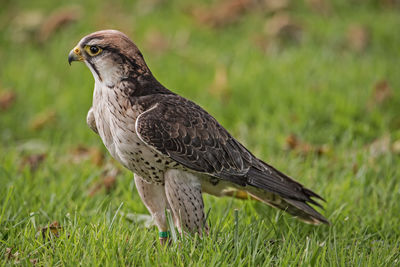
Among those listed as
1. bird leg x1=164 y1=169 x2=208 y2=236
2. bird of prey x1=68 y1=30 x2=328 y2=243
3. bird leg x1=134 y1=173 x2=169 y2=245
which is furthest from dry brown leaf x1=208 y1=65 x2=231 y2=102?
bird leg x1=164 y1=169 x2=208 y2=236

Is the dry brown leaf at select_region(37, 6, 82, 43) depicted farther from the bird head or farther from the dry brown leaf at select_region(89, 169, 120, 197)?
the bird head

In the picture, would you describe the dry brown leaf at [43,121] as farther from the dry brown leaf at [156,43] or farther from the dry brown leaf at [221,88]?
the dry brown leaf at [156,43]

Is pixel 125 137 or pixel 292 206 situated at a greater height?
pixel 125 137

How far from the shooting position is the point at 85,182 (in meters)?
5.06

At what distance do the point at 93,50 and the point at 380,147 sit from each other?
131 inches

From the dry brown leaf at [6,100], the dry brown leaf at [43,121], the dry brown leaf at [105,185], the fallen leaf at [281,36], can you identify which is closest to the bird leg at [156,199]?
the dry brown leaf at [105,185]

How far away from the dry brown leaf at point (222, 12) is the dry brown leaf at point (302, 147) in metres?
3.76

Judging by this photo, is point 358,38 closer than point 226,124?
No

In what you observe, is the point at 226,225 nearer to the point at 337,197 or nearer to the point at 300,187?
the point at 300,187

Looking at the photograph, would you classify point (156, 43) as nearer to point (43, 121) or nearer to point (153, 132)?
point (43, 121)

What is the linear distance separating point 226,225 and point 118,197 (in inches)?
49.8

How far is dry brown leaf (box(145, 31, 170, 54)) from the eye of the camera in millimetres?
8523

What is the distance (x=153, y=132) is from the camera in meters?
3.52

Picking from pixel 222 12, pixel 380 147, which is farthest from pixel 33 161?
pixel 222 12
